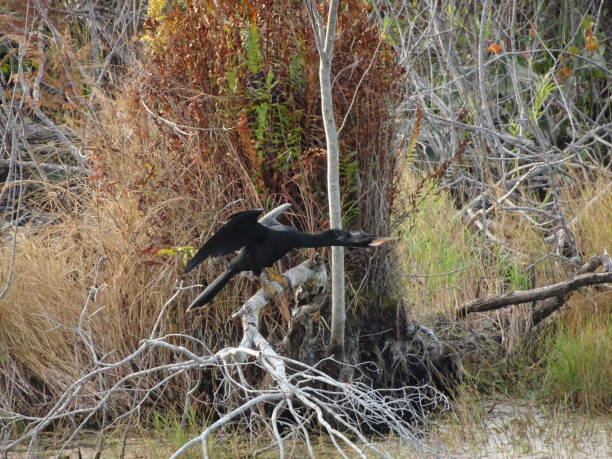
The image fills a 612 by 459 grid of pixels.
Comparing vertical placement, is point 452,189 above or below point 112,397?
above

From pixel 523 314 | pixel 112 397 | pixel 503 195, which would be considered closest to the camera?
pixel 112 397

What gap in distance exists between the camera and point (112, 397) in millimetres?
4250

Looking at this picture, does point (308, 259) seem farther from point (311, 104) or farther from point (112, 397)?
point (112, 397)

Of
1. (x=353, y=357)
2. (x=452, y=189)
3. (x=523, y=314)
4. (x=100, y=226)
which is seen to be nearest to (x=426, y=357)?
(x=353, y=357)

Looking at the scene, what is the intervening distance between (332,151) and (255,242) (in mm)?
452

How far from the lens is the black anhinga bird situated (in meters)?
3.43

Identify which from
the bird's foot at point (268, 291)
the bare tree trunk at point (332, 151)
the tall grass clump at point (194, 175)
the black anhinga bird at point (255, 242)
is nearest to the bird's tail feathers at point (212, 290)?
the black anhinga bird at point (255, 242)

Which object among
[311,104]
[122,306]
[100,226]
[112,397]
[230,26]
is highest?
[230,26]

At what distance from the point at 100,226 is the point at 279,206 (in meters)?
0.88

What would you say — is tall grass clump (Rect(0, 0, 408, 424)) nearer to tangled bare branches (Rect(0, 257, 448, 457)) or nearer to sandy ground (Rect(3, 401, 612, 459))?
tangled bare branches (Rect(0, 257, 448, 457))

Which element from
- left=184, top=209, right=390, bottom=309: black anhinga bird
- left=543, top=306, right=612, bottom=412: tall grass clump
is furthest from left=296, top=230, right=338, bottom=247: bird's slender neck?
left=543, top=306, right=612, bottom=412: tall grass clump

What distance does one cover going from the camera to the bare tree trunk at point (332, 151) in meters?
3.46

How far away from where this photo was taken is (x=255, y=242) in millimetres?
3555

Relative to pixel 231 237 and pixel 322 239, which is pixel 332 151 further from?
pixel 231 237
